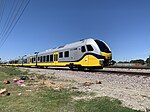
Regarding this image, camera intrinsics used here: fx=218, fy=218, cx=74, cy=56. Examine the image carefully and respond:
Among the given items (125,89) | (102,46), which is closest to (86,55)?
(102,46)

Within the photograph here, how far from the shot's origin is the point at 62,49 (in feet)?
86.9

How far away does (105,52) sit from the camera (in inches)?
811

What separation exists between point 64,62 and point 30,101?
1914 centimetres

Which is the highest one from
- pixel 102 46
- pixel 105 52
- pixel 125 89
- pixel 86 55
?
pixel 102 46

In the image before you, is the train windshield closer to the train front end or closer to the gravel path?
the train front end

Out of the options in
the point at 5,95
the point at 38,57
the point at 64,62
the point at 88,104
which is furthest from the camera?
the point at 38,57

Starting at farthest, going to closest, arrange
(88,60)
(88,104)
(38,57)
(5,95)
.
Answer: (38,57) → (88,60) → (5,95) → (88,104)

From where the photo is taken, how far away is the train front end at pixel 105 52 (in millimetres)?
20250

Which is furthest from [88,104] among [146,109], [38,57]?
[38,57]

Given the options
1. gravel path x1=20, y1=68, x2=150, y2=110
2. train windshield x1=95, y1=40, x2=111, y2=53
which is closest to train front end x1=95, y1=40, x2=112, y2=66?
train windshield x1=95, y1=40, x2=111, y2=53

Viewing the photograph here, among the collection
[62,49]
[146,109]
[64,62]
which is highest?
[62,49]

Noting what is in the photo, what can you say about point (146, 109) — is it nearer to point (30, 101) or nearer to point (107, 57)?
point (30, 101)

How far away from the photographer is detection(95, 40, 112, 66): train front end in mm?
20250

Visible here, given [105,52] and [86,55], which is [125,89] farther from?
[86,55]
